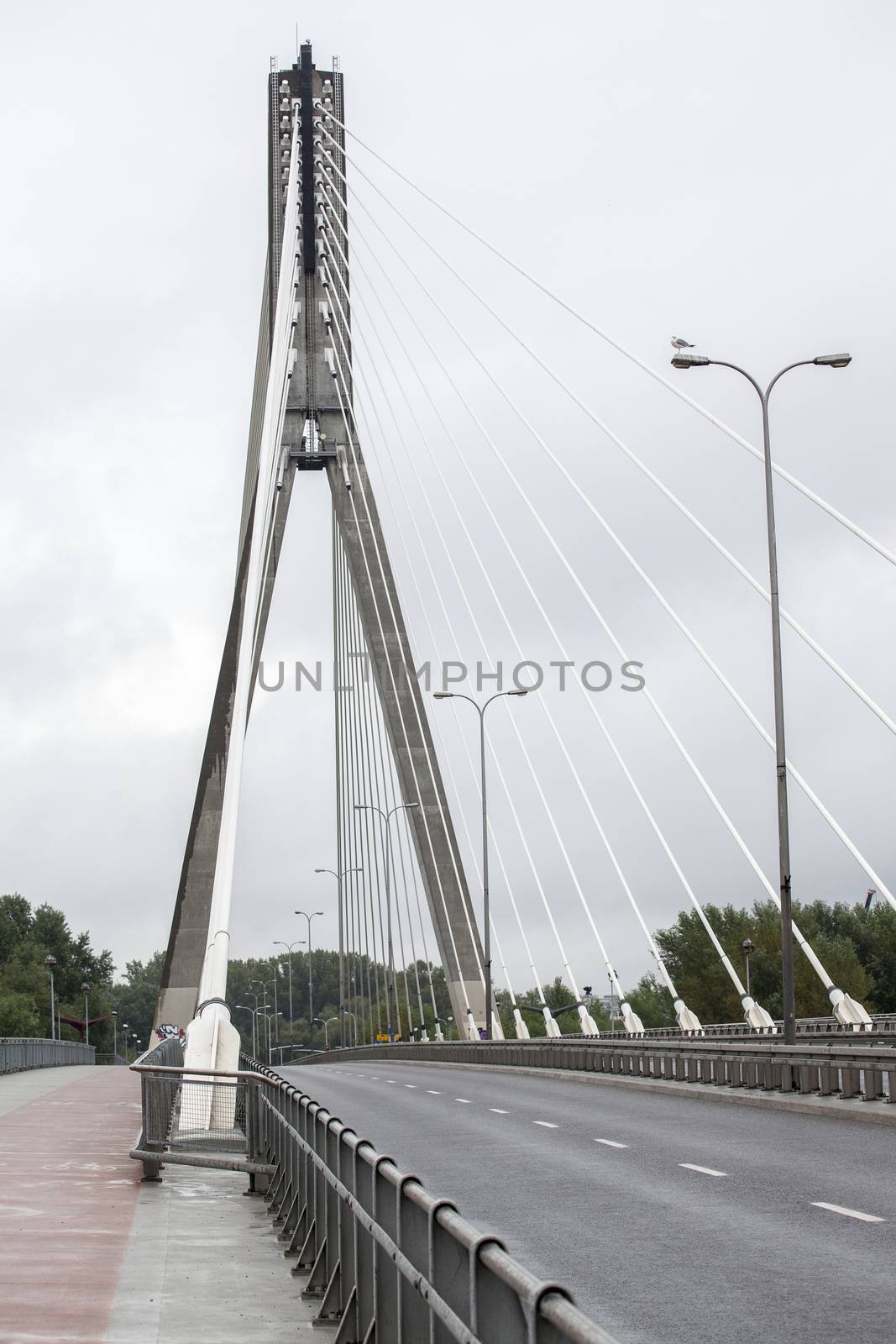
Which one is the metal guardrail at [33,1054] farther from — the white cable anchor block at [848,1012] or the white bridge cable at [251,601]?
the white cable anchor block at [848,1012]

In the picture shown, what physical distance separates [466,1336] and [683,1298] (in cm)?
386

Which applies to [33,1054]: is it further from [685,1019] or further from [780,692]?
[780,692]

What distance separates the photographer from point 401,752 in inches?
1857

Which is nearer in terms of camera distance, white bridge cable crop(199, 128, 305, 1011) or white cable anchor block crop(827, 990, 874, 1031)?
white bridge cable crop(199, 128, 305, 1011)

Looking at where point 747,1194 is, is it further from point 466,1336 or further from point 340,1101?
point 340,1101

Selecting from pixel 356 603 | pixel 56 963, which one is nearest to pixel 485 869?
pixel 356 603

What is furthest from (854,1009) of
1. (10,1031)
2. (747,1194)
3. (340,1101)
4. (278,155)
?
(10,1031)

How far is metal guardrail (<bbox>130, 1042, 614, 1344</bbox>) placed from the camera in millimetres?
4488

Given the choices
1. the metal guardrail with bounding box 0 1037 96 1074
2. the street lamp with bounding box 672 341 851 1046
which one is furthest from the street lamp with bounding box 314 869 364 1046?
the street lamp with bounding box 672 341 851 1046

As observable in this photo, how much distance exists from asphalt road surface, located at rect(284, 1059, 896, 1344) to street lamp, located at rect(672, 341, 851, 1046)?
3054 millimetres

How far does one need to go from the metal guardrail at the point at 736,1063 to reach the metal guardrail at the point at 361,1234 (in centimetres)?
896

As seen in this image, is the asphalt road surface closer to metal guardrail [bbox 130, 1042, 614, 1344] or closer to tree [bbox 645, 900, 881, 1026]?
metal guardrail [bbox 130, 1042, 614, 1344]

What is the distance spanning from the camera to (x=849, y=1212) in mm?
11312

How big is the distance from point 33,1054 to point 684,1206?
41.9m
